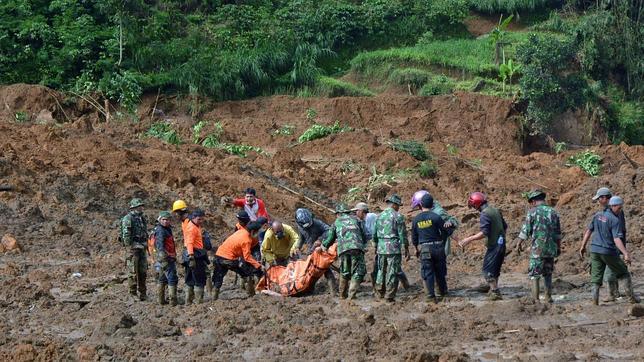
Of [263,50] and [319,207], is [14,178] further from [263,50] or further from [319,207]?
[263,50]

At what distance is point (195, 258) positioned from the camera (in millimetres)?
15672

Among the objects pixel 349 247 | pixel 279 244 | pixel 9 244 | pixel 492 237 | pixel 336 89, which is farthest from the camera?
pixel 336 89

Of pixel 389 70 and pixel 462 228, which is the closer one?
pixel 462 228

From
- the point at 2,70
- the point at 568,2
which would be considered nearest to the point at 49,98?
the point at 2,70

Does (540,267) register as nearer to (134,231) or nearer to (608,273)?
(608,273)

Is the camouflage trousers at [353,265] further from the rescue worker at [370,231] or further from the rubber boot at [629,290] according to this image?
the rubber boot at [629,290]

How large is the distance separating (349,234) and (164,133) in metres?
15.3

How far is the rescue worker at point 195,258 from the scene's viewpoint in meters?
15.6

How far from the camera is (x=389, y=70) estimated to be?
116ft

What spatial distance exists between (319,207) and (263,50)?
10.5m

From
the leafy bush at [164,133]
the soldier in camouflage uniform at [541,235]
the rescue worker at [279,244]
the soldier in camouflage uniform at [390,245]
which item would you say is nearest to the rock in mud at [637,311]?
the soldier in camouflage uniform at [541,235]

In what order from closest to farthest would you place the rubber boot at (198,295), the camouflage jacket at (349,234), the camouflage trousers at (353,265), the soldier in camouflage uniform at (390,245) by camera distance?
the soldier in camouflage uniform at (390,245), the camouflage jacket at (349,234), the camouflage trousers at (353,265), the rubber boot at (198,295)

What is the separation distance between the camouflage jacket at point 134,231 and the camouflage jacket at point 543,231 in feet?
17.8

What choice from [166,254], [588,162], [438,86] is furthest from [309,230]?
[438,86]
